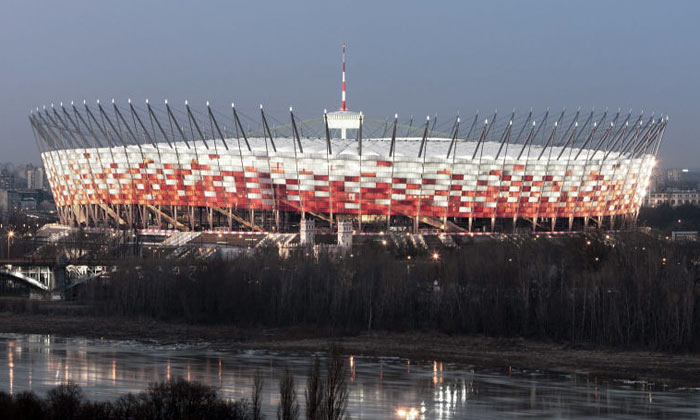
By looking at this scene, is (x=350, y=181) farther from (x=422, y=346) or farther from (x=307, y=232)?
(x=422, y=346)

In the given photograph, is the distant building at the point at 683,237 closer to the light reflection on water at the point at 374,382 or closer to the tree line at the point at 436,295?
the tree line at the point at 436,295

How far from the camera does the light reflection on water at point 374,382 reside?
33094 millimetres

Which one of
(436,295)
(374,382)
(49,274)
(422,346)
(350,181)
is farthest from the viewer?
(350,181)

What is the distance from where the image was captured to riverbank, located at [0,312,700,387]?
40.3m

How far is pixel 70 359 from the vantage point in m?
40.6

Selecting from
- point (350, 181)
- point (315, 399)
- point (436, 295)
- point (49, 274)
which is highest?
point (350, 181)

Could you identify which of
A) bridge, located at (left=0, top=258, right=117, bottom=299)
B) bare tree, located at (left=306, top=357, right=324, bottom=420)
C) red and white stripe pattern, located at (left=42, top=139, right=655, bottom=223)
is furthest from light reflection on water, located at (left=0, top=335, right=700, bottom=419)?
red and white stripe pattern, located at (left=42, top=139, right=655, bottom=223)

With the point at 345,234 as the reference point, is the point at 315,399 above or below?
below

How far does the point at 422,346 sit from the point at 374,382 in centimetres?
808

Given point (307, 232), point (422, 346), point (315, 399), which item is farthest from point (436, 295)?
point (307, 232)

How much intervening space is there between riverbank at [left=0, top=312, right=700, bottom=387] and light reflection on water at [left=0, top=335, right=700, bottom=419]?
133 cm

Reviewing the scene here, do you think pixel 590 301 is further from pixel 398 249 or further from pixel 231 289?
pixel 398 249

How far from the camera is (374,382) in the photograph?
37031 millimetres

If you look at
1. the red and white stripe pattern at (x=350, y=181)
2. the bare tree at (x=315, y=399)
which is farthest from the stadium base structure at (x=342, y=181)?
the bare tree at (x=315, y=399)
